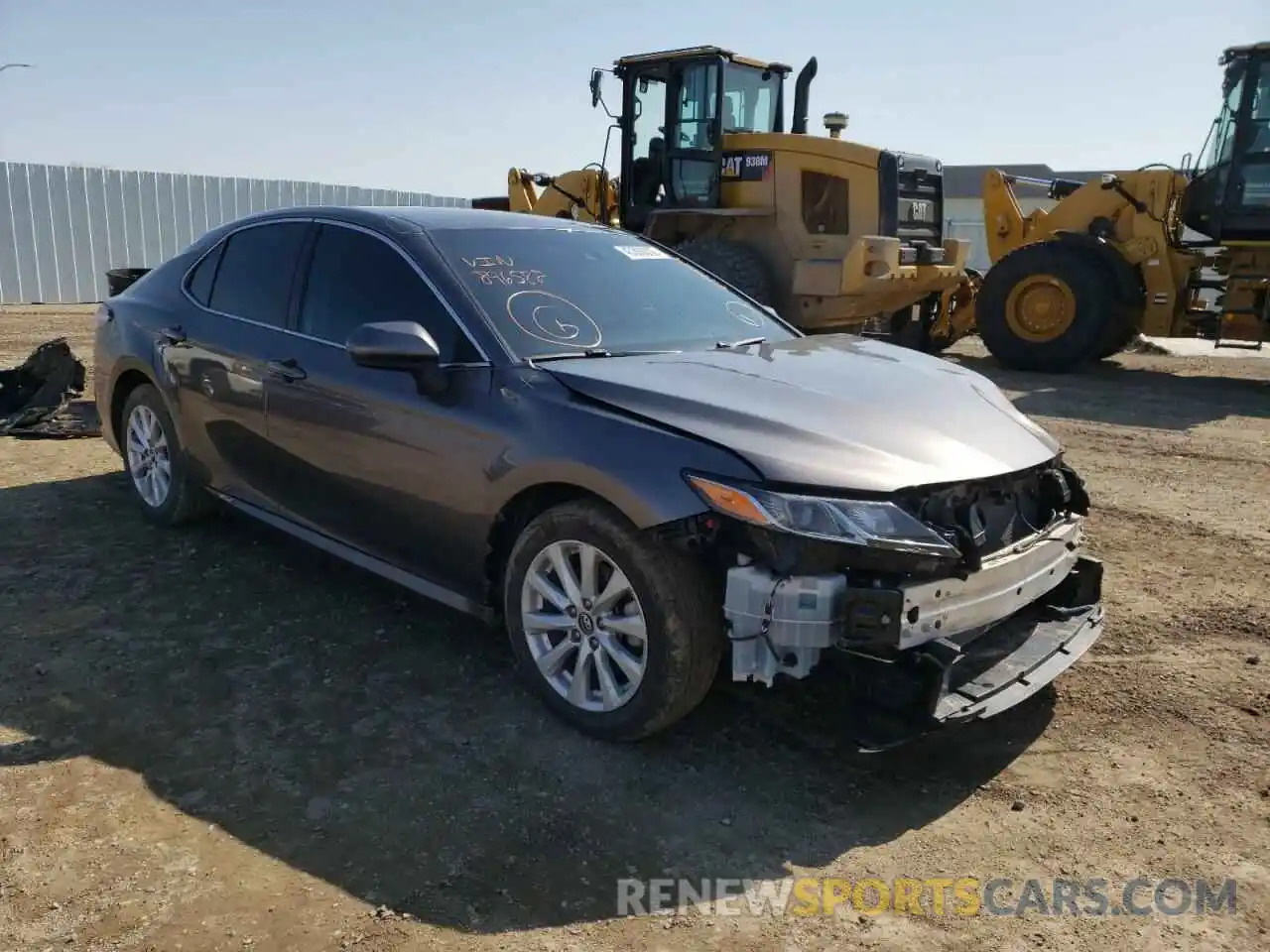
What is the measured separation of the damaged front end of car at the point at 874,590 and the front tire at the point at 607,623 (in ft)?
0.45

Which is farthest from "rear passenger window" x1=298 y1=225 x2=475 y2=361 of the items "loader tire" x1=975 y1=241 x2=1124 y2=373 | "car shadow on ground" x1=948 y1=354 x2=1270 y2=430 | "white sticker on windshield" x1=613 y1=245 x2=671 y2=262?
"loader tire" x1=975 y1=241 x2=1124 y2=373

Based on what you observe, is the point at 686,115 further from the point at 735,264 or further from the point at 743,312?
the point at 743,312

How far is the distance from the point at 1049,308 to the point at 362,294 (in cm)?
1026

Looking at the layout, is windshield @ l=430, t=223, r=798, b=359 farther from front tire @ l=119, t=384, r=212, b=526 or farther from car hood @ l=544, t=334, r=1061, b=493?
front tire @ l=119, t=384, r=212, b=526

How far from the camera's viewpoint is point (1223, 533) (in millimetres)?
5652

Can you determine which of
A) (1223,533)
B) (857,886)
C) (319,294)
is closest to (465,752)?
(857,886)

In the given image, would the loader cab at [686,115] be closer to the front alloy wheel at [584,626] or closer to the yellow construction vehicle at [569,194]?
the yellow construction vehicle at [569,194]

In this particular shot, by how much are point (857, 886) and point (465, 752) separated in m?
1.31

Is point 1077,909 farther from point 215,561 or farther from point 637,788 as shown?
point 215,561

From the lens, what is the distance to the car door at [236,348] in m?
4.46

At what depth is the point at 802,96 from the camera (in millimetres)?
11867

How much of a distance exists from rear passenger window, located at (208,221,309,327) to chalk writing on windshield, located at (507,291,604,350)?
124 cm

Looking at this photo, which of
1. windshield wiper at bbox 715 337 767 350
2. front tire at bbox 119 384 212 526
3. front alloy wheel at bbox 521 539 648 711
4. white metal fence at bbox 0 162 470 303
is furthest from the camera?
white metal fence at bbox 0 162 470 303

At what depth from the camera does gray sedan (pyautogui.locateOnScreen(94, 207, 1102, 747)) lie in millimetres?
2912
